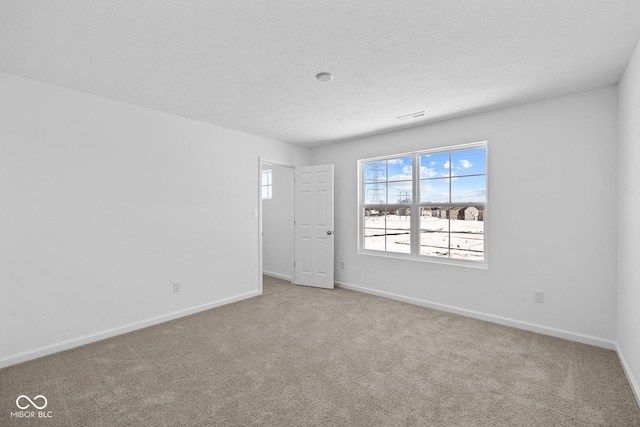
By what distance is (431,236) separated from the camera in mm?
4109

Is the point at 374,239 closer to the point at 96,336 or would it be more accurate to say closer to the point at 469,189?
the point at 469,189

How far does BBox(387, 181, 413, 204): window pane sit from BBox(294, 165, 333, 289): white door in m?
0.98

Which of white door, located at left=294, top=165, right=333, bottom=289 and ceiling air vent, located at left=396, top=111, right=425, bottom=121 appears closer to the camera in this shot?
ceiling air vent, located at left=396, top=111, right=425, bottom=121

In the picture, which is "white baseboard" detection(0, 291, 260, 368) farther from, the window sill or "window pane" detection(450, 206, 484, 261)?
"window pane" detection(450, 206, 484, 261)

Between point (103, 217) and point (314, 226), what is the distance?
117 inches

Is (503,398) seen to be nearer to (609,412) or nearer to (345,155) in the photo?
(609,412)

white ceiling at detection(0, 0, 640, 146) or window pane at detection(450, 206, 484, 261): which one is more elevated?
white ceiling at detection(0, 0, 640, 146)

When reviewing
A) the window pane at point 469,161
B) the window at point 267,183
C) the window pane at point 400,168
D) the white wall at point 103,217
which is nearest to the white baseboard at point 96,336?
the white wall at point 103,217

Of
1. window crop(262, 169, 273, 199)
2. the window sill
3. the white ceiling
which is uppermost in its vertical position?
the white ceiling

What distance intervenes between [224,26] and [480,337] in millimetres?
3547

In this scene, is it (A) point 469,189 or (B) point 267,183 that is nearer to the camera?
(A) point 469,189

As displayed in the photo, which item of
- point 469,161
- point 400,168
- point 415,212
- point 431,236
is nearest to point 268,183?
point 400,168

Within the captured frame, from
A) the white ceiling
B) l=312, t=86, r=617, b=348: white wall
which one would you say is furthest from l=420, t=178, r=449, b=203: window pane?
the white ceiling

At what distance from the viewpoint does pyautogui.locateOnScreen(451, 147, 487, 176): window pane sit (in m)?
3.67
